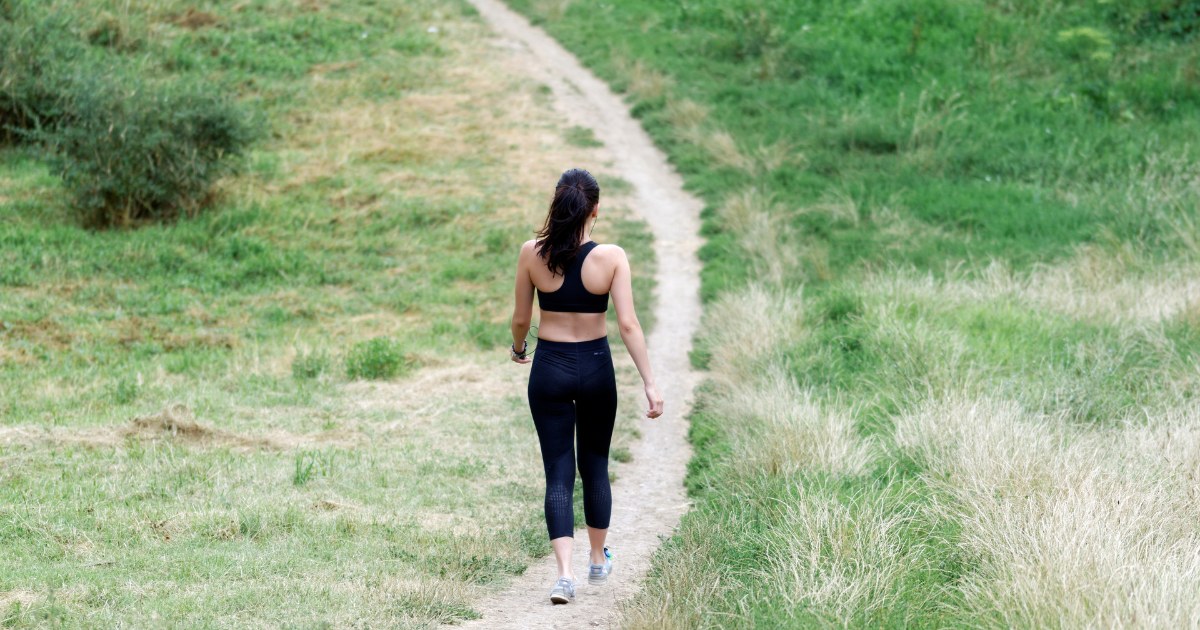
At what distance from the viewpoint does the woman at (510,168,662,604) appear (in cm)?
Answer: 530

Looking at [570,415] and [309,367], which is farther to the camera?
[309,367]

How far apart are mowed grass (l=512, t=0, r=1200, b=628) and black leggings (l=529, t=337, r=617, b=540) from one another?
1.79ft

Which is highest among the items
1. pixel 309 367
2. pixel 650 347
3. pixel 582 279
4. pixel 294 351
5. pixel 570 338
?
pixel 582 279

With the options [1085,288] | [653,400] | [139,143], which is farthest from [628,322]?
[139,143]

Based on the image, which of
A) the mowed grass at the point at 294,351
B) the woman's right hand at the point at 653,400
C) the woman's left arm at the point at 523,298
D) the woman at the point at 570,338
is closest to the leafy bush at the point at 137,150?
the mowed grass at the point at 294,351

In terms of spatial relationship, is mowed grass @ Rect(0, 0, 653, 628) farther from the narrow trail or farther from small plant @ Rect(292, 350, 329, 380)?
the narrow trail

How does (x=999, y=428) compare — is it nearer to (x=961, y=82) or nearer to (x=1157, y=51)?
(x=961, y=82)

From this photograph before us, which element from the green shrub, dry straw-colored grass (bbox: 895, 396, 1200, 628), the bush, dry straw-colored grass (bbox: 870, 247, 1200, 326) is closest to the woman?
dry straw-colored grass (bbox: 895, 396, 1200, 628)

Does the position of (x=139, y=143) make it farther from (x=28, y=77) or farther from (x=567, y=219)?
(x=567, y=219)

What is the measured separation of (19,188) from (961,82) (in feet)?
51.9

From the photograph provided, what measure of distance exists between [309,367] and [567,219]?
5754 millimetres

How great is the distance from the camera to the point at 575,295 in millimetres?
5340

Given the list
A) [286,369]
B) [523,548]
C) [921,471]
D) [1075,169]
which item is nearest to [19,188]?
[286,369]

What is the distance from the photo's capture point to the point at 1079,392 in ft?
25.5
